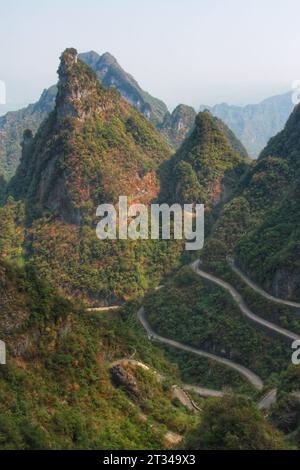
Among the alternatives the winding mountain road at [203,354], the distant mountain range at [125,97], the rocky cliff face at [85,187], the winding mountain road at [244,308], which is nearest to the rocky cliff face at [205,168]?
the rocky cliff face at [85,187]

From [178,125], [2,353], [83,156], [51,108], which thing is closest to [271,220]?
[83,156]

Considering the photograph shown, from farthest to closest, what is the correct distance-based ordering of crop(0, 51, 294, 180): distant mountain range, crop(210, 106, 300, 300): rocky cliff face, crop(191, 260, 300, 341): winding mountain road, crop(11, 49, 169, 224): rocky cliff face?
crop(0, 51, 294, 180): distant mountain range → crop(11, 49, 169, 224): rocky cliff face → crop(210, 106, 300, 300): rocky cliff face → crop(191, 260, 300, 341): winding mountain road

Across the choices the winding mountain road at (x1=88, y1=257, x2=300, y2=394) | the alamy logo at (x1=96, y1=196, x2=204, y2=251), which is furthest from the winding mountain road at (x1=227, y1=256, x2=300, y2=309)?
the alamy logo at (x1=96, y1=196, x2=204, y2=251)

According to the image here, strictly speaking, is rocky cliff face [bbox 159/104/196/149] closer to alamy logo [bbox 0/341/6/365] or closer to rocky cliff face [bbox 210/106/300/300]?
rocky cliff face [bbox 210/106/300/300]

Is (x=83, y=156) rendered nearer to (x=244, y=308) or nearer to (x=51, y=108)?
(x=244, y=308)

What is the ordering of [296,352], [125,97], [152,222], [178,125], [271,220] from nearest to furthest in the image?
[296,352], [271,220], [152,222], [178,125], [125,97]

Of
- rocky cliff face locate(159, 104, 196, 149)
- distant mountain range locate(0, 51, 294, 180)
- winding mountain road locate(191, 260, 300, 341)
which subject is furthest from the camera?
distant mountain range locate(0, 51, 294, 180)
